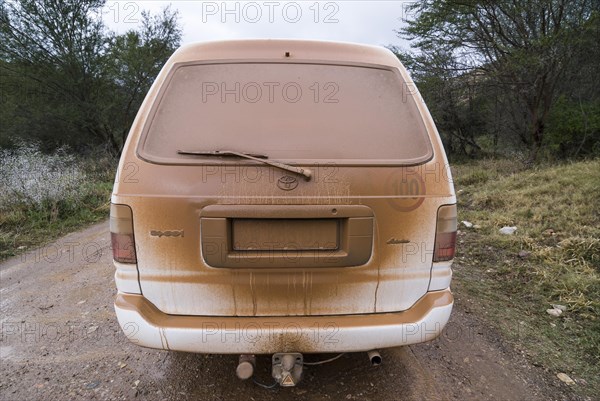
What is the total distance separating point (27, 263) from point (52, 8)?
13917 millimetres

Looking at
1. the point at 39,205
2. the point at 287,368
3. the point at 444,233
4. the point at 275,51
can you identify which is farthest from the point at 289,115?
the point at 39,205

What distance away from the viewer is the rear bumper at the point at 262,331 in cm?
158

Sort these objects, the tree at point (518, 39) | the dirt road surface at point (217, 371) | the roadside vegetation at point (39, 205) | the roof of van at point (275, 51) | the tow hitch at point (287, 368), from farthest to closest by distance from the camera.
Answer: the tree at point (518, 39)
the roadside vegetation at point (39, 205)
the dirt road surface at point (217, 371)
the roof of van at point (275, 51)
the tow hitch at point (287, 368)

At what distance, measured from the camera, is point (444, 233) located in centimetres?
167

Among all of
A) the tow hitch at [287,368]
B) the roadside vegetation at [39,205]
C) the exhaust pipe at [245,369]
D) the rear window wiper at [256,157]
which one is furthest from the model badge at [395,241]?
the roadside vegetation at [39,205]

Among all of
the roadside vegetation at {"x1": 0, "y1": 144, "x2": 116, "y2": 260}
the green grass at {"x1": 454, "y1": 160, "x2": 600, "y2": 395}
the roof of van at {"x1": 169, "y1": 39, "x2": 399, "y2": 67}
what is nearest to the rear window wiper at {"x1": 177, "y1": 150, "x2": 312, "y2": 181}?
the roof of van at {"x1": 169, "y1": 39, "x2": 399, "y2": 67}

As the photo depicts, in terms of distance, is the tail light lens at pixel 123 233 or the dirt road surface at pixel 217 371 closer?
the tail light lens at pixel 123 233

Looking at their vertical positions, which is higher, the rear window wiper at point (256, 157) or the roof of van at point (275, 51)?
the roof of van at point (275, 51)

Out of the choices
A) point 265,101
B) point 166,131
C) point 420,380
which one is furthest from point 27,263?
point 420,380

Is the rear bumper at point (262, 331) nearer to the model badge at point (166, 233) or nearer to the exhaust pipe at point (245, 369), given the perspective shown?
the exhaust pipe at point (245, 369)

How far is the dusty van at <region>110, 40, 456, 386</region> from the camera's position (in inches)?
60.9

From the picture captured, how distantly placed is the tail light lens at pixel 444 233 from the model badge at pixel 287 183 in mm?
691

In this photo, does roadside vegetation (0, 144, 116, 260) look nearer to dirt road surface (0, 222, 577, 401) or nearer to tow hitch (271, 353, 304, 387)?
dirt road surface (0, 222, 577, 401)

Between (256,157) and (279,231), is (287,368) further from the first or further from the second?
(256,157)
